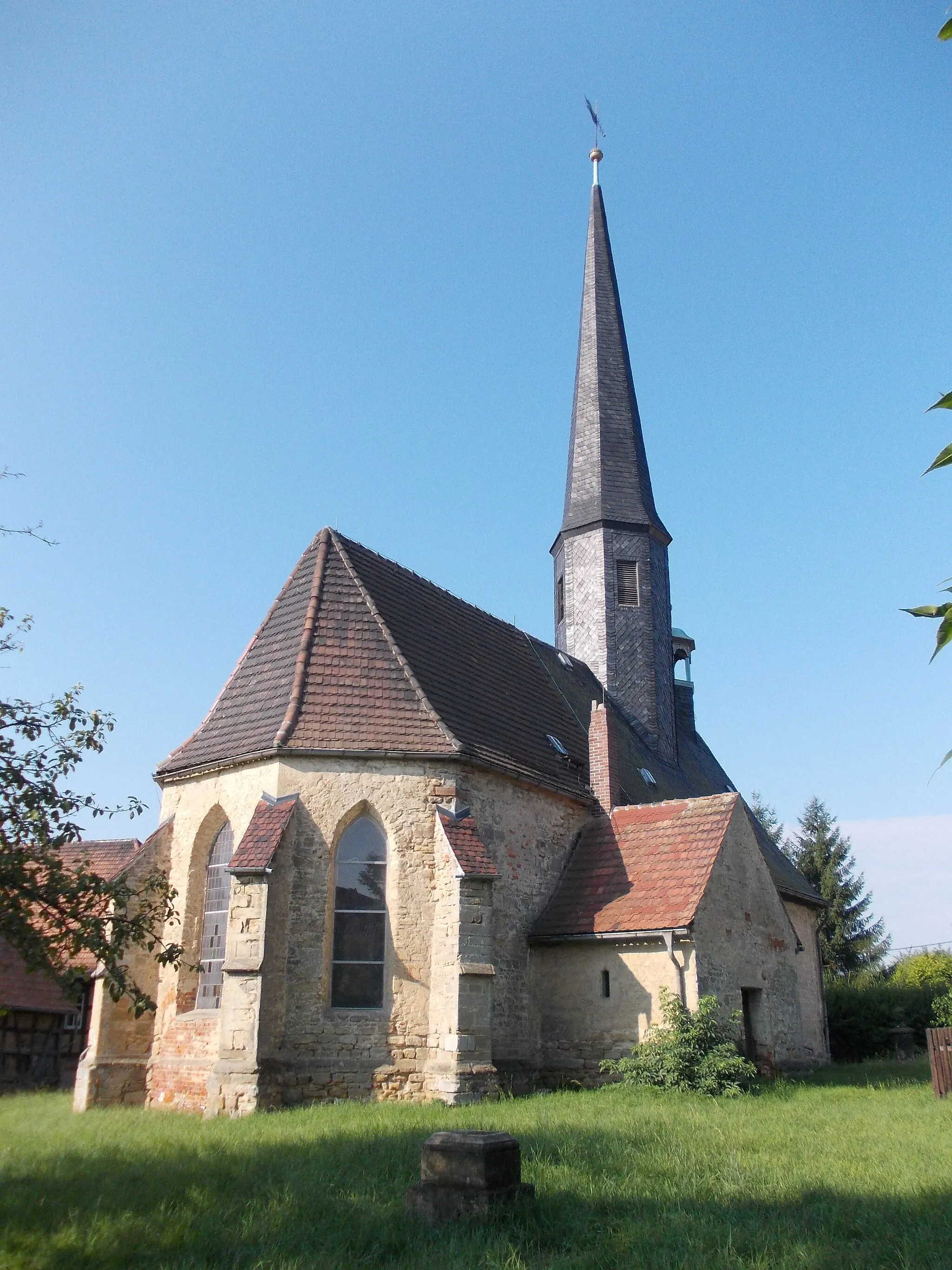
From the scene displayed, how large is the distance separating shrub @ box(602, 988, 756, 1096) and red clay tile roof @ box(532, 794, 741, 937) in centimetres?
124

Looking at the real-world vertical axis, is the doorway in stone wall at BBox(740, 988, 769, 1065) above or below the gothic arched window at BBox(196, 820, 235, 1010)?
below

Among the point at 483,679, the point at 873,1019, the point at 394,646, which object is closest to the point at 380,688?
the point at 394,646

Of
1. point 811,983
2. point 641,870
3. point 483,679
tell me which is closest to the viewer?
point 641,870

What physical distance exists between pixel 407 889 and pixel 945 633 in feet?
41.1

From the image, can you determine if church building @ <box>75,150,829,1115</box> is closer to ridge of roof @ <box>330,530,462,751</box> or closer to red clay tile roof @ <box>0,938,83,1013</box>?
ridge of roof @ <box>330,530,462,751</box>

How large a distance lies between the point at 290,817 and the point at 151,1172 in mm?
6437

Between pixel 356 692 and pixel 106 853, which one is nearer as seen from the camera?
pixel 356 692

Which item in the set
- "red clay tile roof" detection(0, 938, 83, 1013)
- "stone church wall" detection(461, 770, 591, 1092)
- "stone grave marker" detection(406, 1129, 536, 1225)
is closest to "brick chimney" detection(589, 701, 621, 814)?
"stone church wall" detection(461, 770, 591, 1092)

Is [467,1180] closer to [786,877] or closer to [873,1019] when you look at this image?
[786,877]

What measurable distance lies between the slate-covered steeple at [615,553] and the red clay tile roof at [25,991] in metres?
13.5

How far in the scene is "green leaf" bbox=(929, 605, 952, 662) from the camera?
2.87 m

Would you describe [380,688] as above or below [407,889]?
above

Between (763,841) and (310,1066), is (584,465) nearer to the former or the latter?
(763,841)

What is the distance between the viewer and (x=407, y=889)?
1468cm
